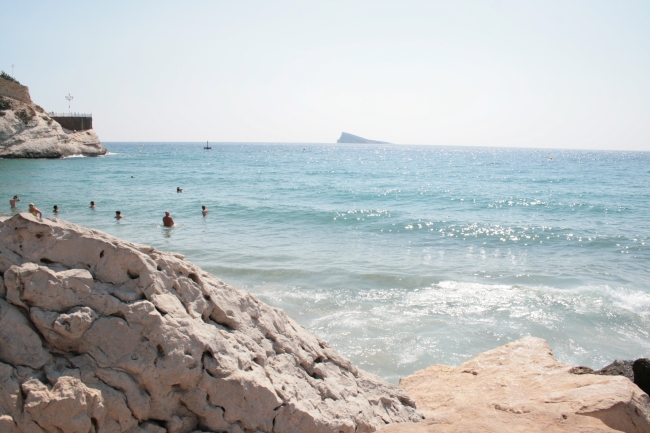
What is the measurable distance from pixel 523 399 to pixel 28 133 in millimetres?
59349

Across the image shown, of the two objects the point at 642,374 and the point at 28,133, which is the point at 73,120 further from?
the point at 642,374

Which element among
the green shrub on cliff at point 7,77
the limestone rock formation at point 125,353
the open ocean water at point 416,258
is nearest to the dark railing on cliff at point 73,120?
the green shrub on cliff at point 7,77

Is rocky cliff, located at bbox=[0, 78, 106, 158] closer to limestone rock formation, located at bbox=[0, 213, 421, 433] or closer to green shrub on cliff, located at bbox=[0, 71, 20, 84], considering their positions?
green shrub on cliff, located at bbox=[0, 71, 20, 84]

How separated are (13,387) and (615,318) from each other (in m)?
10.5

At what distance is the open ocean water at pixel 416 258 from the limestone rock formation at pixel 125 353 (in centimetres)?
386

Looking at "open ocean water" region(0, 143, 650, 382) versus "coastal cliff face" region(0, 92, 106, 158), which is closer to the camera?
"open ocean water" region(0, 143, 650, 382)

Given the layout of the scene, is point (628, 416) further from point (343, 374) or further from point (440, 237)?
point (440, 237)

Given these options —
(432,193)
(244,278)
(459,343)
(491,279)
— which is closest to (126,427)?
(459,343)

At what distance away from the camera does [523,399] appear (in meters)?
4.62

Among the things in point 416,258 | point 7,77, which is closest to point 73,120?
point 7,77

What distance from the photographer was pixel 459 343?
27.6ft

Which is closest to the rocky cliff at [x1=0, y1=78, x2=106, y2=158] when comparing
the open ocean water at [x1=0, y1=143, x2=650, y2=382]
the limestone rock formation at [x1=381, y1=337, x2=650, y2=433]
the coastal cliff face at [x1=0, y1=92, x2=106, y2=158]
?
the coastal cliff face at [x1=0, y1=92, x2=106, y2=158]

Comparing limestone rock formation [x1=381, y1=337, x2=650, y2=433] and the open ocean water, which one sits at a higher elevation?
limestone rock formation [x1=381, y1=337, x2=650, y2=433]

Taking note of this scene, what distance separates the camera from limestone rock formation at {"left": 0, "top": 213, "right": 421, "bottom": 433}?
3.15 m
